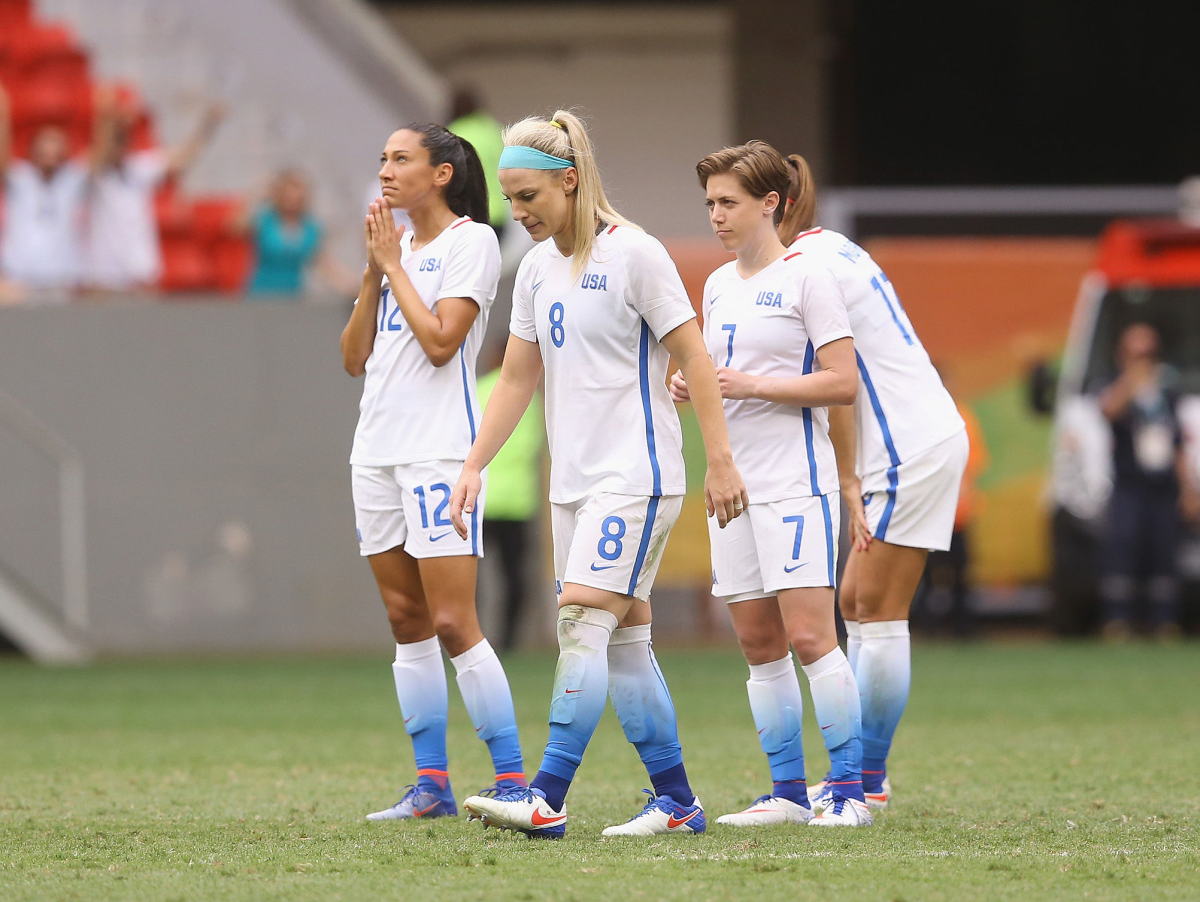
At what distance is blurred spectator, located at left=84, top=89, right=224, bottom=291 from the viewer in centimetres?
1430

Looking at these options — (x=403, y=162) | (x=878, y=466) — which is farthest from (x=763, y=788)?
(x=403, y=162)

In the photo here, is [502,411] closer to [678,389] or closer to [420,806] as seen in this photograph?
[678,389]

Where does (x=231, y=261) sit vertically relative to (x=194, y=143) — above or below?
below

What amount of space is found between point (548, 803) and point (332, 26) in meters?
12.5

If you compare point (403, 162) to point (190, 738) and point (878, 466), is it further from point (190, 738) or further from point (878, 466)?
point (190, 738)

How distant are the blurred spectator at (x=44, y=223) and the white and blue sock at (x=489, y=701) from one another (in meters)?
9.25

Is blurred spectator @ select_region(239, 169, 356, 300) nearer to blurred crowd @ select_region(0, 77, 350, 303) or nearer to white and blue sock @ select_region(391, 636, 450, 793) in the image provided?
blurred crowd @ select_region(0, 77, 350, 303)

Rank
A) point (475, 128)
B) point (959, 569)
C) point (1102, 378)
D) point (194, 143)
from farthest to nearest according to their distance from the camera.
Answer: point (194, 143)
point (959, 569)
point (1102, 378)
point (475, 128)

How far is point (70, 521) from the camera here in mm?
13453

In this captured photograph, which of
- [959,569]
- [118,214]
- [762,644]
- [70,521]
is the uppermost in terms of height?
[118,214]

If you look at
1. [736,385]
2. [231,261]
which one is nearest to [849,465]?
[736,385]

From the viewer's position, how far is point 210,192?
639 inches

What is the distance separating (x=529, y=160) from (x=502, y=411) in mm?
767

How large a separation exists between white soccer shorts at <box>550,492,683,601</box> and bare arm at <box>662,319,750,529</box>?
0.17 meters
